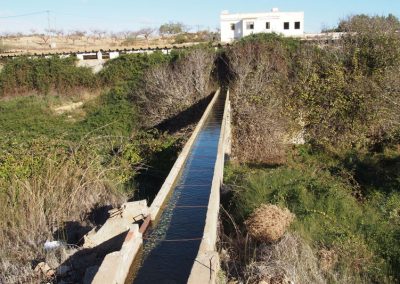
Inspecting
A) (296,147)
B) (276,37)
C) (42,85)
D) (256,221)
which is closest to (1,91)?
(42,85)

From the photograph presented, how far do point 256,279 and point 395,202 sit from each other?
5.51 metres

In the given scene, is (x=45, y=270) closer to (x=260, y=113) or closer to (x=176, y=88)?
(x=260, y=113)

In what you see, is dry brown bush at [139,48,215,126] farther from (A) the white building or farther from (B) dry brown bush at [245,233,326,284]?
(A) the white building

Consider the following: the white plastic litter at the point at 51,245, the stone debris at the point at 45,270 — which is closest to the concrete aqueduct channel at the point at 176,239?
the stone debris at the point at 45,270

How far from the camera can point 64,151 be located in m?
10.1

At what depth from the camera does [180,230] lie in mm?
7059

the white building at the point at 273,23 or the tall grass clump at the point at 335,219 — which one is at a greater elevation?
the white building at the point at 273,23

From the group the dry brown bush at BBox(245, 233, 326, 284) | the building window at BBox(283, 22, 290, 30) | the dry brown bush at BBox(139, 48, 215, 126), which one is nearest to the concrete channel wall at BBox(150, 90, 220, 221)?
the dry brown bush at BBox(245, 233, 326, 284)

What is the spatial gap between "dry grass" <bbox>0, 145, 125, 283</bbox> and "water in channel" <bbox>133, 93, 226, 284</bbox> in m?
1.52

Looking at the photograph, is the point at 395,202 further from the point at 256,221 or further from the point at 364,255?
the point at 256,221

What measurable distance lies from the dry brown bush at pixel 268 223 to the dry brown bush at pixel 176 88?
49.0 feet

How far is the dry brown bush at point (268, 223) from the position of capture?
22.0ft

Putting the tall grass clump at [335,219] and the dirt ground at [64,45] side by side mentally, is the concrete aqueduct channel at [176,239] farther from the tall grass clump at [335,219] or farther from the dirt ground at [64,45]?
the dirt ground at [64,45]

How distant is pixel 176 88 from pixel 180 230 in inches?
607
